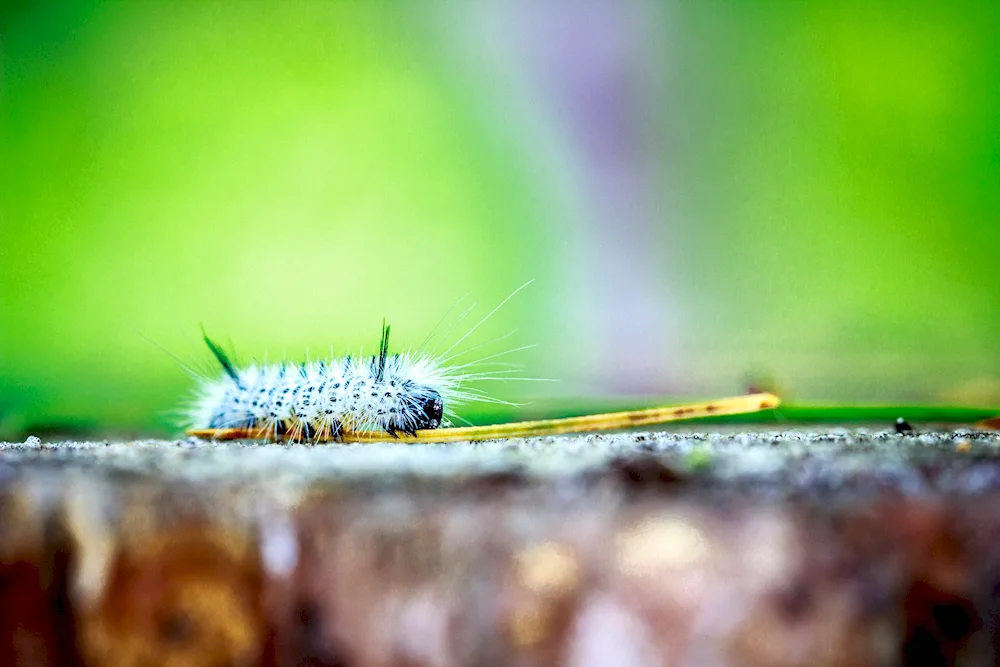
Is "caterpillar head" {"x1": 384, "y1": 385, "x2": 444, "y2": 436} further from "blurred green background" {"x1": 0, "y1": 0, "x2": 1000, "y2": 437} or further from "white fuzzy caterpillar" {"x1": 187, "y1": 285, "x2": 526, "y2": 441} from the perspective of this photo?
"blurred green background" {"x1": 0, "y1": 0, "x2": 1000, "y2": 437}

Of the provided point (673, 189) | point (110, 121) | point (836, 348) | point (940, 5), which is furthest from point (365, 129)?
point (940, 5)

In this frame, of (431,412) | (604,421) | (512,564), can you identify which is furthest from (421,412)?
(512,564)

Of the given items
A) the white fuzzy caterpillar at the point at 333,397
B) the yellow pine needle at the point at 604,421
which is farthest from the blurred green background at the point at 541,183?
the yellow pine needle at the point at 604,421

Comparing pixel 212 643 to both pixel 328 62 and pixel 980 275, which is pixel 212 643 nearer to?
pixel 328 62

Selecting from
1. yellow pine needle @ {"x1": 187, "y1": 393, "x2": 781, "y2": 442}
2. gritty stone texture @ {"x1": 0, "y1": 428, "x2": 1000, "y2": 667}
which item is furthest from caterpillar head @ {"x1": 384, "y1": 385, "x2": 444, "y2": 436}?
gritty stone texture @ {"x1": 0, "y1": 428, "x2": 1000, "y2": 667}

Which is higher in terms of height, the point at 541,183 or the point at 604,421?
the point at 541,183

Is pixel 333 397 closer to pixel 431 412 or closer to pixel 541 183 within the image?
pixel 431 412
